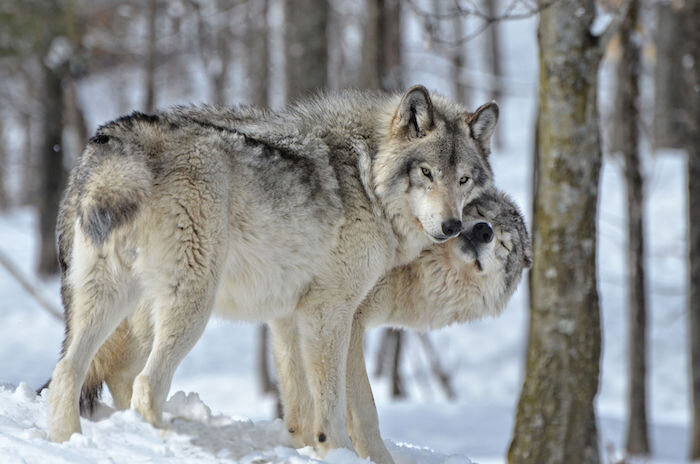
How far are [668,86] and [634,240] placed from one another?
36.6ft

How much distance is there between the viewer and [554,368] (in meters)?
6.32

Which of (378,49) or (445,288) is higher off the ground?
(378,49)

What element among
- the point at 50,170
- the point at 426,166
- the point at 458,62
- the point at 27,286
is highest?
the point at 458,62

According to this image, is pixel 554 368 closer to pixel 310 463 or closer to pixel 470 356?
pixel 310 463

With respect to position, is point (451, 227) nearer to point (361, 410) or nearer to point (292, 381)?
point (361, 410)

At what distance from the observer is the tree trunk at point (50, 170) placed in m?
19.7

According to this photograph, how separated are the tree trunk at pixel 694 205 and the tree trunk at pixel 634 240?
629 mm

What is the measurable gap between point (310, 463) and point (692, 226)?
8.56 meters

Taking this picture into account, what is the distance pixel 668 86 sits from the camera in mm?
20797

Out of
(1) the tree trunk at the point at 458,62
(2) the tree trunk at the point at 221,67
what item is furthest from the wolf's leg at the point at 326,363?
(1) the tree trunk at the point at 458,62

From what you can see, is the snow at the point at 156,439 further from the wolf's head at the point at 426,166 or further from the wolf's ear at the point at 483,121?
the wolf's ear at the point at 483,121

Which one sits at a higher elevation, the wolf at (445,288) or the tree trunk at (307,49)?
the tree trunk at (307,49)

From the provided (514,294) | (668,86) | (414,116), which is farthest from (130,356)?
(668,86)

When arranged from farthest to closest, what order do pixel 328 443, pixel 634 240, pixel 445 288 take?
pixel 634 240
pixel 445 288
pixel 328 443
